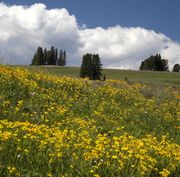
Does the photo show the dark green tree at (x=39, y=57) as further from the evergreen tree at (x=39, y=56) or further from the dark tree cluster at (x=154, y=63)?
the dark tree cluster at (x=154, y=63)

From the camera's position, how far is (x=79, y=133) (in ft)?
37.8

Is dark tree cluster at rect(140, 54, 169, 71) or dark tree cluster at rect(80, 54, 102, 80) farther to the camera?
dark tree cluster at rect(140, 54, 169, 71)

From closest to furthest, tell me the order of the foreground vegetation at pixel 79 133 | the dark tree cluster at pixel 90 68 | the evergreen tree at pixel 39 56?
1. the foreground vegetation at pixel 79 133
2. the dark tree cluster at pixel 90 68
3. the evergreen tree at pixel 39 56

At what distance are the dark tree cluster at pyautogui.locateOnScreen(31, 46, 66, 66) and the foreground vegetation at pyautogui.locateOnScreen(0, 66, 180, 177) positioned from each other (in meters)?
120

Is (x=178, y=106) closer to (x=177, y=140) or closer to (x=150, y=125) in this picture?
(x=150, y=125)

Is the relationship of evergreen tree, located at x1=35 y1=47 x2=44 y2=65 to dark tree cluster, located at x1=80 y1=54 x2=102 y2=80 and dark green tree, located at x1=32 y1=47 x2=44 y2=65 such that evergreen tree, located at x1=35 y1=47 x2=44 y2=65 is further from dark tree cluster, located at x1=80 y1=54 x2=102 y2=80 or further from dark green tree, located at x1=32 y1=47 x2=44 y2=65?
dark tree cluster, located at x1=80 y1=54 x2=102 y2=80

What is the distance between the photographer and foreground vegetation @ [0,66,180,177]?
28.2 feet

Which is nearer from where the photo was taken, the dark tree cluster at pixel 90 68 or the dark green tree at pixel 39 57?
the dark tree cluster at pixel 90 68

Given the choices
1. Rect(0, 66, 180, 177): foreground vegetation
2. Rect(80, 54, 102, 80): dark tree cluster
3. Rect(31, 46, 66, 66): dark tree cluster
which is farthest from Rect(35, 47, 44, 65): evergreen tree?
Rect(0, 66, 180, 177): foreground vegetation

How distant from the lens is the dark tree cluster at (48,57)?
465ft

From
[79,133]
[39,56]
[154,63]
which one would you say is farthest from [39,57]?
[79,133]

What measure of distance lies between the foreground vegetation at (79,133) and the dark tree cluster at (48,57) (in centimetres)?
12045

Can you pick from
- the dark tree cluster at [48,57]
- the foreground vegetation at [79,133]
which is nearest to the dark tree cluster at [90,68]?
the foreground vegetation at [79,133]

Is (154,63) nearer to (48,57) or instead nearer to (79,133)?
(48,57)
